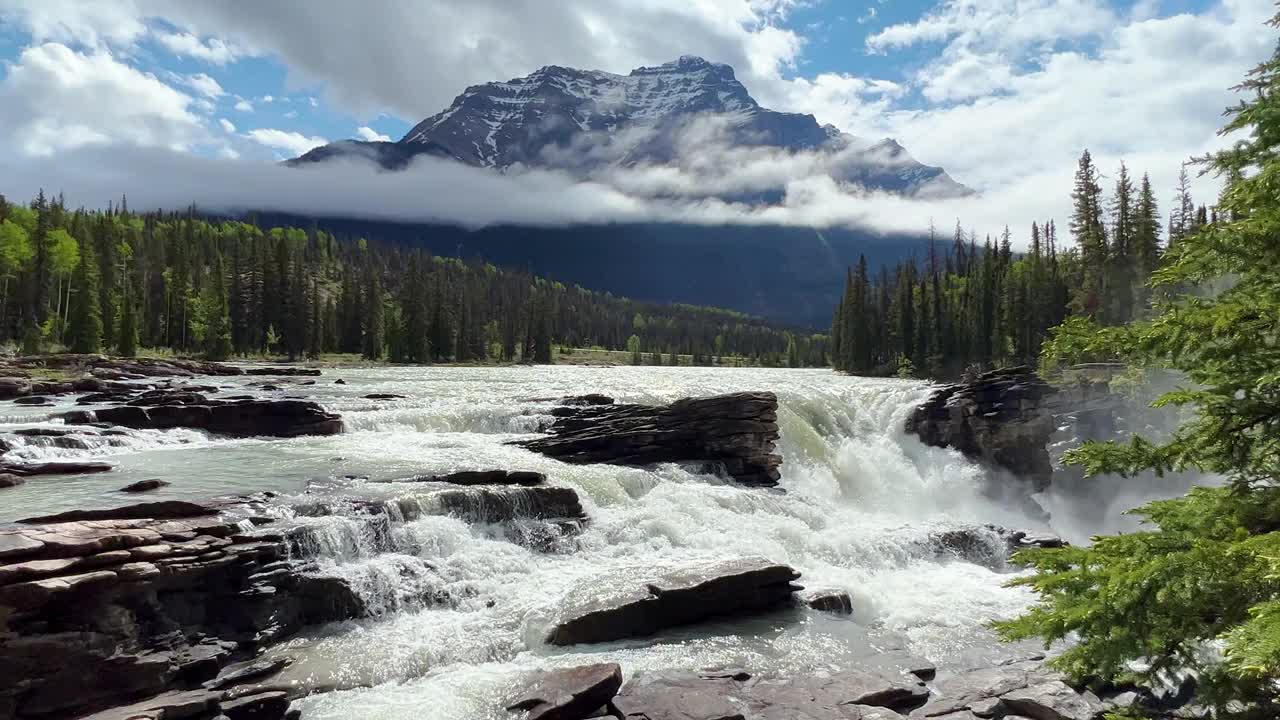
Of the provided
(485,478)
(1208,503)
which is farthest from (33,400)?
(1208,503)

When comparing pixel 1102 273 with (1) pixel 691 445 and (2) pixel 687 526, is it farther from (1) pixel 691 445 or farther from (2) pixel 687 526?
(2) pixel 687 526

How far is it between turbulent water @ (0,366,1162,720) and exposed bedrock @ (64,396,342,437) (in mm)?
1203

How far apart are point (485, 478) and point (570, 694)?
11414 mm

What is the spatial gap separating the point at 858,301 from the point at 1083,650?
107 m

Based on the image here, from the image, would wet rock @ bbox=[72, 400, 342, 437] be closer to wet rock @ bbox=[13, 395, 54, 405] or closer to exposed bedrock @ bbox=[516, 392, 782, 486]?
wet rock @ bbox=[13, 395, 54, 405]

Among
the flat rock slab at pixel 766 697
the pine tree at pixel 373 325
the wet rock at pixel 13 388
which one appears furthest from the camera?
the pine tree at pixel 373 325

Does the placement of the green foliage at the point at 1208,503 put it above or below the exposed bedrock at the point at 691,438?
above

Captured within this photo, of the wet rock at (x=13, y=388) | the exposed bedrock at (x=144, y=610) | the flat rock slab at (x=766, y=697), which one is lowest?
the flat rock slab at (x=766, y=697)

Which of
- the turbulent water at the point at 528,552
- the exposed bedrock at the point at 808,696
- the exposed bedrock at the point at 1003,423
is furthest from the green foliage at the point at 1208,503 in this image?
the exposed bedrock at the point at 1003,423

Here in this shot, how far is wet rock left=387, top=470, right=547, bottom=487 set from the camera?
22.3 meters

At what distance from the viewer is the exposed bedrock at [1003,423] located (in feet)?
129

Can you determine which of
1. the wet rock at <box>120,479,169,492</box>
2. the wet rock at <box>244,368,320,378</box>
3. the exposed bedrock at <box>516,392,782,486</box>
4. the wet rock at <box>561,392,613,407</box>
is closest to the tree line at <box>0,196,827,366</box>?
the wet rock at <box>244,368,320,378</box>

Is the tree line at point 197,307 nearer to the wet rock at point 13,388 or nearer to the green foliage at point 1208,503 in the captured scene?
the wet rock at point 13,388

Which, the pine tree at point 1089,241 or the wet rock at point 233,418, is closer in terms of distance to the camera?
the wet rock at point 233,418
